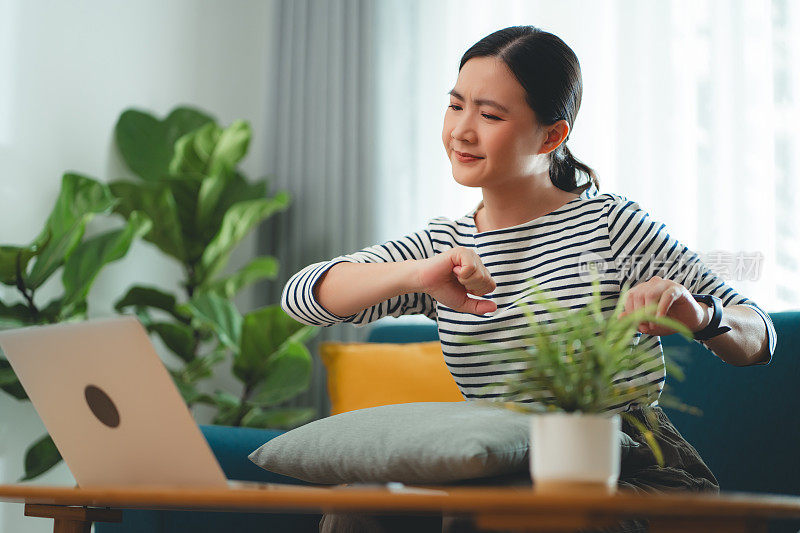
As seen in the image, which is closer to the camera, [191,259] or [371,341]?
[371,341]

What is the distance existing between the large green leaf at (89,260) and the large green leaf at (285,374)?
0.58 m

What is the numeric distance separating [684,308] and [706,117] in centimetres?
151

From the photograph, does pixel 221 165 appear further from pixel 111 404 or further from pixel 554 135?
pixel 111 404

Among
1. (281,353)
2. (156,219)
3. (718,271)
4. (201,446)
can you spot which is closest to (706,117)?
(718,271)

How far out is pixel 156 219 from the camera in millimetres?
2451

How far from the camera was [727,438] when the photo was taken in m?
1.49

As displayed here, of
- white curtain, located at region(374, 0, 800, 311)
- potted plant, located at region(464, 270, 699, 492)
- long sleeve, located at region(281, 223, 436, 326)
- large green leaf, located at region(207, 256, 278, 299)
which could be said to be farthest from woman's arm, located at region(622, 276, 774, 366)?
large green leaf, located at region(207, 256, 278, 299)

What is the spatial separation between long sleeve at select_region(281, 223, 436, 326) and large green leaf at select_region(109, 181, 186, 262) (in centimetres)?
123

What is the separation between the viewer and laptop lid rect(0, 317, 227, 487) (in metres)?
0.73

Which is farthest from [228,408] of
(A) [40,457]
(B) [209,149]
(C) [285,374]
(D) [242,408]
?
(B) [209,149]

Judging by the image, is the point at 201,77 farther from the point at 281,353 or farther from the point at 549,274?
the point at 549,274

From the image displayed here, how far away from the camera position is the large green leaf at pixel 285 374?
2434mm

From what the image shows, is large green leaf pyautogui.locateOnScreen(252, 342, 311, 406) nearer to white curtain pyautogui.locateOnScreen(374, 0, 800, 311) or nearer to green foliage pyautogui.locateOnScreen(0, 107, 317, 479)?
green foliage pyautogui.locateOnScreen(0, 107, 317, 479)

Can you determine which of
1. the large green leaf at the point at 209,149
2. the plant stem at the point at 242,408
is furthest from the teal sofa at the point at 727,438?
the large green leaf at the point at 209,149
